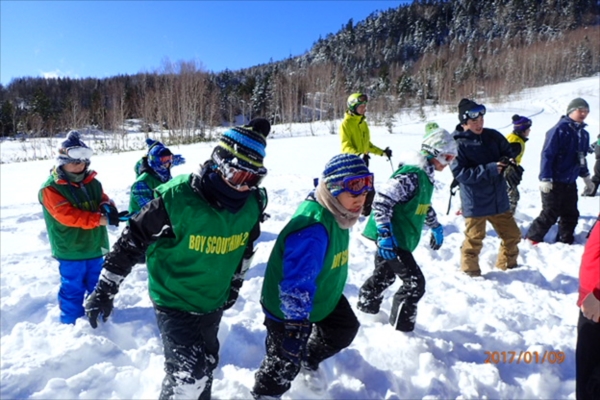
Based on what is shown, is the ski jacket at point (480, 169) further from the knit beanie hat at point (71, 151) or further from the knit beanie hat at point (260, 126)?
the knit beanie hat at point (71, 151)

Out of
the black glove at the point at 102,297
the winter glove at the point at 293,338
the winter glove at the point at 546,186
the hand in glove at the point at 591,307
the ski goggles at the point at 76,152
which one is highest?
the ski goggles at the point at 76,152

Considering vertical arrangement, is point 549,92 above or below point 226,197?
above

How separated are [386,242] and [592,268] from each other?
4.46 ft

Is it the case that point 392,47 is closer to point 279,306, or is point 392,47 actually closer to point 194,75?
point 194,75

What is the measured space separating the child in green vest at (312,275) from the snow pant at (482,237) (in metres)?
2.64

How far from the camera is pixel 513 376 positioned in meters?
2.82

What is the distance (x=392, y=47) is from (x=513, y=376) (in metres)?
84.8

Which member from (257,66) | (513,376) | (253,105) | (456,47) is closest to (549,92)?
(253,105)

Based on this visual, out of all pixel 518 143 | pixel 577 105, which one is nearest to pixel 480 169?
pixel 577 105

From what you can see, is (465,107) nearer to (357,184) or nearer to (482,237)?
(482,237)

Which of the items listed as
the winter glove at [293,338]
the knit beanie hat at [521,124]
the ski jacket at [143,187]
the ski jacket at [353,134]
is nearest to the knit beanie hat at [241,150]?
the winter glove at [293,338]

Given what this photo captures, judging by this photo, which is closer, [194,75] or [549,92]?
[194,75]

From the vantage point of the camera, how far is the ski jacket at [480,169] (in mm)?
4461

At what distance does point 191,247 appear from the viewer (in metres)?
2.08
